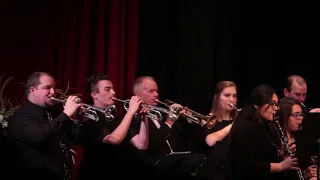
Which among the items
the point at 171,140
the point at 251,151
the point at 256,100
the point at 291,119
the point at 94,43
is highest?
the point at 94,43

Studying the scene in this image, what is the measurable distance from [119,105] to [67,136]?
1.34 m

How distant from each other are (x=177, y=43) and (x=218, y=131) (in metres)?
1.95

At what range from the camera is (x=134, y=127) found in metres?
4.82

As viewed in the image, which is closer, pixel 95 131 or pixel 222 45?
pixel 95 131

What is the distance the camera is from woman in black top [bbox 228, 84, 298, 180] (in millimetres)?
3729

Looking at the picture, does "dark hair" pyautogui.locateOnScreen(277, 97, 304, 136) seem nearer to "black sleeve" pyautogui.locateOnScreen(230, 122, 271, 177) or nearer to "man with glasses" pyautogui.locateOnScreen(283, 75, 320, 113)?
"black sleeve" pyautogui.locateOnScreen(230, 122, 271, 177)

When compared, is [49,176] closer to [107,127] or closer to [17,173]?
[17,173]

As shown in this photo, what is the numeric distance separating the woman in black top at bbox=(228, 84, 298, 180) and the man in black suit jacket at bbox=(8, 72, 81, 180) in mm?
1365

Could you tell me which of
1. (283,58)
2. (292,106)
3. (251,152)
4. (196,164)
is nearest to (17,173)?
(196,164)

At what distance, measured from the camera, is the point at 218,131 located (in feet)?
15.6

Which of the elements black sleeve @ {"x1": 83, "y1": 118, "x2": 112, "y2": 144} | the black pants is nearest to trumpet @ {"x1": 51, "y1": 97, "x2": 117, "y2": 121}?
black sleeve @ {"x1": 83, "y1": 118, "x2": 112, "y2": 144}

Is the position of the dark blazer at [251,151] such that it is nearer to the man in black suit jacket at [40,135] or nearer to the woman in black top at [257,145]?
the woman in black top at [257,145]

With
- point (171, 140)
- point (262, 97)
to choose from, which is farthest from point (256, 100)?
point (171, 140)

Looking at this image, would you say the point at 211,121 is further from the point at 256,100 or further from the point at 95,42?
the point at 95,42
